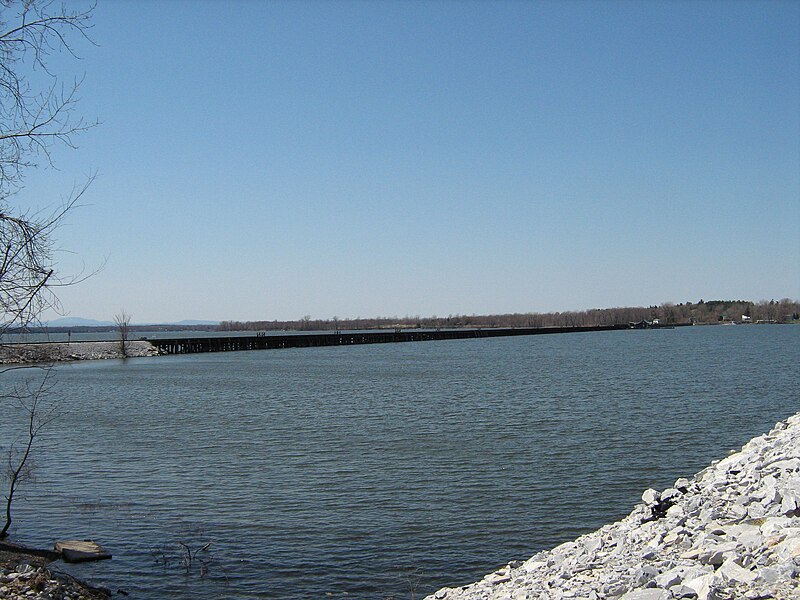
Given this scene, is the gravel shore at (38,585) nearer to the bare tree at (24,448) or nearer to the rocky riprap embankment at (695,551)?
the bare tree at (24,448)

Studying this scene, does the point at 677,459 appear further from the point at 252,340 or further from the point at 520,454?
the point at 252,340

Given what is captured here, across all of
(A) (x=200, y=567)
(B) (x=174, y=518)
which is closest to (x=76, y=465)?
(B) (x=174, y=518)

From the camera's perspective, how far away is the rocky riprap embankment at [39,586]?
34.7 ft

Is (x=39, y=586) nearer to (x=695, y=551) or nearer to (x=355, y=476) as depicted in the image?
(x=695, y=551)

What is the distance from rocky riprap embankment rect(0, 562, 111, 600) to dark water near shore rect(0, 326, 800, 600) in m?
0.81

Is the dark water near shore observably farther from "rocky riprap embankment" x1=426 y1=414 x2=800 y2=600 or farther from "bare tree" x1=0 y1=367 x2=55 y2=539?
"rocky riprap embankment" x1=426 y1=414 x2=800 y2=600

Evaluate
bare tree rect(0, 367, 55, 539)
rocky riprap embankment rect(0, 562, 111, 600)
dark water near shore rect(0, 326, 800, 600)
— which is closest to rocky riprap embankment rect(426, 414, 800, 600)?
dark water near shore rect(0, 326, 800, 600)

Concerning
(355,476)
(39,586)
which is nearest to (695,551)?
(39,586)

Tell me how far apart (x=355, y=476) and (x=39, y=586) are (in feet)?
32.5

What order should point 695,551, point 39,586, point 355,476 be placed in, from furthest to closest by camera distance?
1. point 355,476
2. point 39,586
3. point 695,551

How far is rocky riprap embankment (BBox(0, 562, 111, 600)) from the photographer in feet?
34.7

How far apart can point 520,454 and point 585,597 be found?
563 inches

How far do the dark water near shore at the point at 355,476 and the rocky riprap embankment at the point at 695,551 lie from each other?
2.10 metres

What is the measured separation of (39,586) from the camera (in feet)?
35.8
